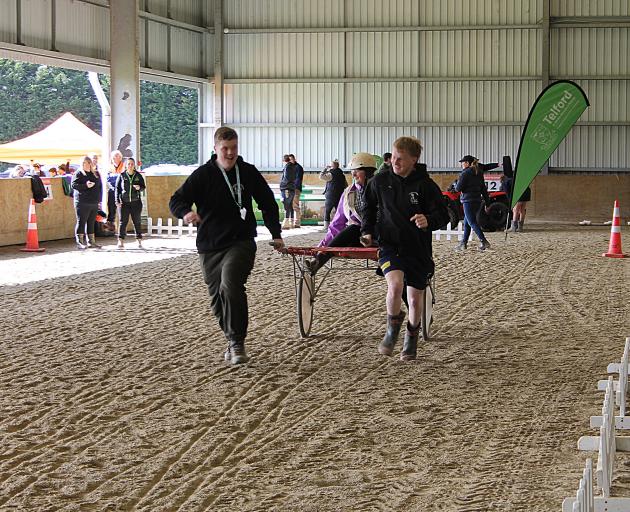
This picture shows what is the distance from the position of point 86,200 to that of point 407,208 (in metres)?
11.8

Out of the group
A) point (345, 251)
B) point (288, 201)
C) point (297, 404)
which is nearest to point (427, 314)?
point (345, 251)

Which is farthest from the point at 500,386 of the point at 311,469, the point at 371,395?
the point at 311,469

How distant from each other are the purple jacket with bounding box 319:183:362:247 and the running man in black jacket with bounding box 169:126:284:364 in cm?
226

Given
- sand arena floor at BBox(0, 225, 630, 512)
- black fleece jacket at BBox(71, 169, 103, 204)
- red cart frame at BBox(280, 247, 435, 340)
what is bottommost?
sand arena floor at BBox(0, 225, 630, 512)

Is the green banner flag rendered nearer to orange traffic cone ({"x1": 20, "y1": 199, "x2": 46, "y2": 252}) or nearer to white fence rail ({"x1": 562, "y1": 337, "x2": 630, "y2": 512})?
orange traffic cone ({"x1": 20, "y1": 199, "x2": 46, "y2": 252})

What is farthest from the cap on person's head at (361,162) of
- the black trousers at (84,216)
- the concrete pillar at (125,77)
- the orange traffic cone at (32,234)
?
the concrete pillar at (125,77)

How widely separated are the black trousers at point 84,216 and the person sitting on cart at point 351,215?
922 centimetres

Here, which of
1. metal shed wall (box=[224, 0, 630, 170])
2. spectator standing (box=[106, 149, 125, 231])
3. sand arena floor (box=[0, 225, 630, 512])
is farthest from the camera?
metal shed wall (box=[224, 0, 630, 170])

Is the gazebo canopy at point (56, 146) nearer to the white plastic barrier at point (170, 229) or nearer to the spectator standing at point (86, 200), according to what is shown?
the white plastic barrier at point (170, 229)

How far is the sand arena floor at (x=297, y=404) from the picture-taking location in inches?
198

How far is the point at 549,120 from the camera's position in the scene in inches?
706

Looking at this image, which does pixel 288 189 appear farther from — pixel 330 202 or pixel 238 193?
pixel 238 193

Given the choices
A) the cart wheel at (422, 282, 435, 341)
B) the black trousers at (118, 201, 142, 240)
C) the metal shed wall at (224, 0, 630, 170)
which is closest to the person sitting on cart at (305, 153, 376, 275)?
the cart wheel at (422, 282, 435, 341)

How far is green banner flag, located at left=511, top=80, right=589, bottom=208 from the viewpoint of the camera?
17703mm
